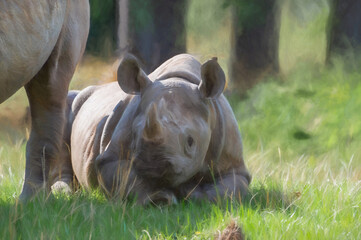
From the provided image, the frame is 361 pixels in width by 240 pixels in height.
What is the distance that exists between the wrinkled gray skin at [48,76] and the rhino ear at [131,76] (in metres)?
0.46

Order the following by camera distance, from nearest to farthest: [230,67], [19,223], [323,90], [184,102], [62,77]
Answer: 1. [19,223]
2. [184,102]
3. [62,77]
4. [323,90]
5. [230,67]

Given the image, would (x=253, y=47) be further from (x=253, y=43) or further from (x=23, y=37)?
(x=23, y=37)

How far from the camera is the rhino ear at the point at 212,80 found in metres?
5.33

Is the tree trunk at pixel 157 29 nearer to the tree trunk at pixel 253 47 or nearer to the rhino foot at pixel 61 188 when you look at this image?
the tree trunk at pixel 253 47

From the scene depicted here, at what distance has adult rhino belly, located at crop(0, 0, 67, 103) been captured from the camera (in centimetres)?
465

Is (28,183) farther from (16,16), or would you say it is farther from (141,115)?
(16,16)

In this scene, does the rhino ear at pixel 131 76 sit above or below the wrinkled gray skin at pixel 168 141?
above

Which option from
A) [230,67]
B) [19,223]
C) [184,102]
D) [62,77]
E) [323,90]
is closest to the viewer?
[19,223]

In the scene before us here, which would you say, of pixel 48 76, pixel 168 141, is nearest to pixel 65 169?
pixel 48 76

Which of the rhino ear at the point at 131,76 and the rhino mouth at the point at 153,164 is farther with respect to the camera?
the rhino ear at the point at 131,76

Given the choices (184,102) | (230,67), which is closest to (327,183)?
(184,102)

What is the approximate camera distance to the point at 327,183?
590 cm

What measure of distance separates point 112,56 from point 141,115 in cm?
448

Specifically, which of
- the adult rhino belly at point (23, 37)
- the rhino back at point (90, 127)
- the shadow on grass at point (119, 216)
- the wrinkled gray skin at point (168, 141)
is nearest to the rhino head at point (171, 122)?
the wrinkled gray skin at point (168, 141)
